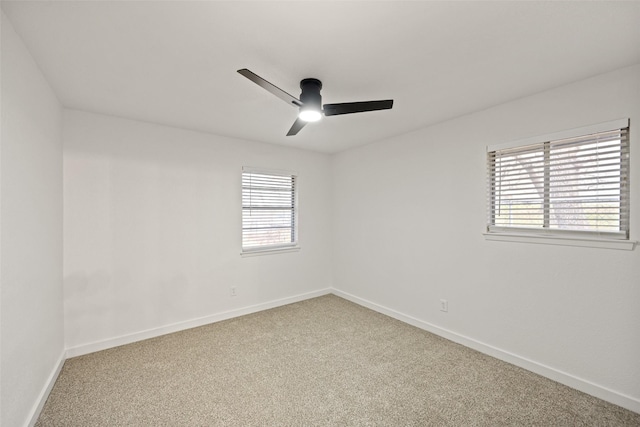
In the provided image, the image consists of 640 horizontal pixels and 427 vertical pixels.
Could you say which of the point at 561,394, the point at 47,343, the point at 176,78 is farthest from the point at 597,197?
the point at 47,343

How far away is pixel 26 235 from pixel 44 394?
4.01 ft

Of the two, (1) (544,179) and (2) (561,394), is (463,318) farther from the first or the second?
(1) (544,179)

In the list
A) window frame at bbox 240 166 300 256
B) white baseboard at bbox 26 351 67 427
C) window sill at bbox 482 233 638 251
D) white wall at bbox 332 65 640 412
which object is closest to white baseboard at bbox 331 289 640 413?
white wall at bbox 332 65 640 412

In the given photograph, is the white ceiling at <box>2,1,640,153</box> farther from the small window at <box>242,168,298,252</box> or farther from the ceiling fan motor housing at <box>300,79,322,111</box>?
the small window at <box>242,168,298,252</box>

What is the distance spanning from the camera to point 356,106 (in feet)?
6.69

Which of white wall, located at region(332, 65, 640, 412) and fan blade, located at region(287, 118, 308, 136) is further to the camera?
fan blade, located at region(287, 118, 308, 136)

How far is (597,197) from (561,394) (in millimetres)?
1531

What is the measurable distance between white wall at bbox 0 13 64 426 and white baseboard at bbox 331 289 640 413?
344 cm

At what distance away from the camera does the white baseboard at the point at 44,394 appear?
5.98ft

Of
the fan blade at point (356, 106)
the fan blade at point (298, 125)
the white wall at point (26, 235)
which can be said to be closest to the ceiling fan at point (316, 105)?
the fan blade at point (356, 106)

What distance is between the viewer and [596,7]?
142 centimetres

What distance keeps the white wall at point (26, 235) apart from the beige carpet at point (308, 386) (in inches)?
15.7

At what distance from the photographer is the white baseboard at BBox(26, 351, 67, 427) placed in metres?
1.82

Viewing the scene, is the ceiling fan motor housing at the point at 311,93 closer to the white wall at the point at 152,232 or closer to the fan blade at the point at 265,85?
the fan blade at the point at 265,85
